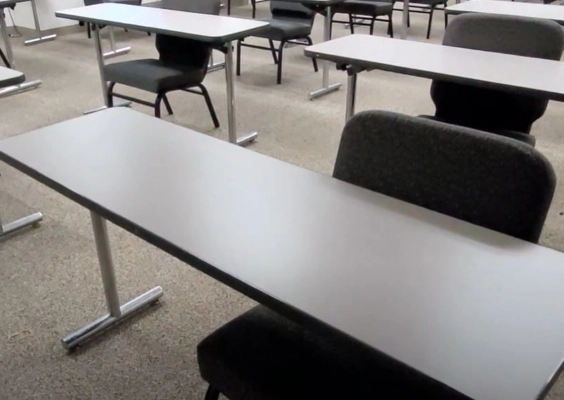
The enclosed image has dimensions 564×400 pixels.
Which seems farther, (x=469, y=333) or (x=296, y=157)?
(x=296, y=157)

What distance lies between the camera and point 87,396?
63.4 inches

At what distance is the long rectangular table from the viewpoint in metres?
0.74

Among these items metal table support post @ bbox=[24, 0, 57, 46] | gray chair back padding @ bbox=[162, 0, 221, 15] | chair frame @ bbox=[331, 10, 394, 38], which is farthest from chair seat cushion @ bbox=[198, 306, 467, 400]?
metal table support post @ bbox=[24, 0, 57, 46]

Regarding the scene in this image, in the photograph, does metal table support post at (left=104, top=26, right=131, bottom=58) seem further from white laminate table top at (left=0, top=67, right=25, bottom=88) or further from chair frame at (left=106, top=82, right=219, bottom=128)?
white laminate table top at (left=0, top=67, right=25, bottom=88)

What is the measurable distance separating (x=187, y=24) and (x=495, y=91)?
1668 millimetres

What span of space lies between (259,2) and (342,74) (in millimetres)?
3375

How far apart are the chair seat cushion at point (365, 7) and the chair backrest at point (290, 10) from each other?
56cm

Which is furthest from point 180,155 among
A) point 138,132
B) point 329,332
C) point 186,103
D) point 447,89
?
point 186,103

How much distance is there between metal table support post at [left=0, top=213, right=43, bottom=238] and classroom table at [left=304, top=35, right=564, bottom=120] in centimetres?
143

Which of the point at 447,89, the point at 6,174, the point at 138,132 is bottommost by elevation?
the point at 6,174

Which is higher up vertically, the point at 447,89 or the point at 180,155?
the point at 180,155

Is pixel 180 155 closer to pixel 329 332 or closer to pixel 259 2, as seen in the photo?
pixel 329 332

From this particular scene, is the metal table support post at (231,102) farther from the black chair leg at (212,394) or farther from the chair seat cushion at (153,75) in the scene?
the black chair leg at (212,394)

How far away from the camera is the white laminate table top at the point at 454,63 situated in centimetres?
194
